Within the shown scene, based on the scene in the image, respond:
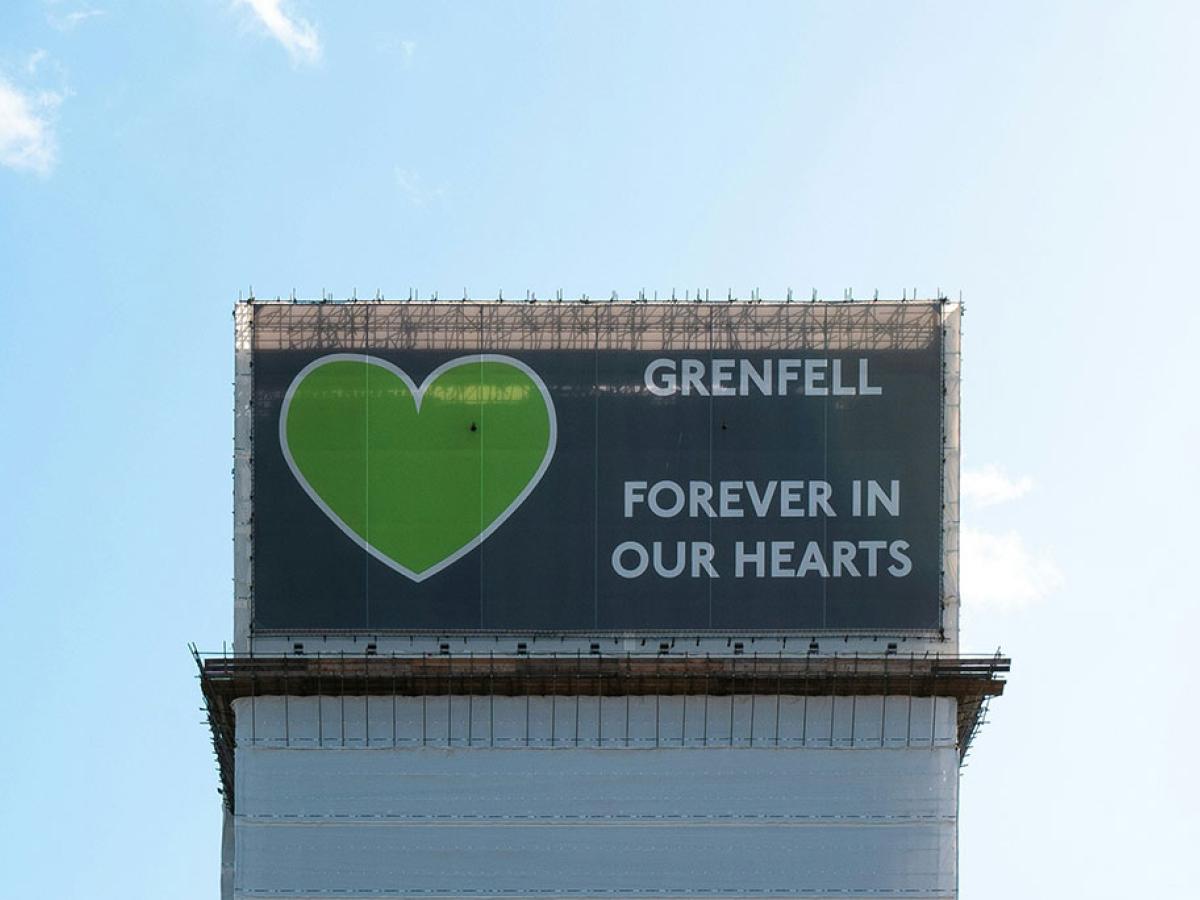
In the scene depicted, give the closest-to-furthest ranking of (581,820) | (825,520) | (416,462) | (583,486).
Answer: (581,820)
(416,462)
(583,486)
(825,520)

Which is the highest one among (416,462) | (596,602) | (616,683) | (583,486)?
(416,462)

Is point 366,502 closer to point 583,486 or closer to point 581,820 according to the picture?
point 583,486

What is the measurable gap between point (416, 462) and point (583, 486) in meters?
7.31

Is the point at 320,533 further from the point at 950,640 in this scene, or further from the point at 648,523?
the point at 950,640

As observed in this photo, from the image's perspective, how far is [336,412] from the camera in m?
73.7

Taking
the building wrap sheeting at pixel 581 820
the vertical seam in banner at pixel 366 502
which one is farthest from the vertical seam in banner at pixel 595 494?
the vertical seam in banner at pixel 366 502

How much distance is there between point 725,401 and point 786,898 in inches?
841

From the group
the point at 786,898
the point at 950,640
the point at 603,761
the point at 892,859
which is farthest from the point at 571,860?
the point at 950,640

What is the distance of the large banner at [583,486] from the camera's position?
73.4 meters

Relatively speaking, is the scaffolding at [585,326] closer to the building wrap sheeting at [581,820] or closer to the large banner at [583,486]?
the large banner at [583,486]

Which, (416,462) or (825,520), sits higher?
(416,462)

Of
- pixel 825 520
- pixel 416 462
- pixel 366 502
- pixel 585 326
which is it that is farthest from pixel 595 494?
pixel 825 520

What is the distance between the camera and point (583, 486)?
73812mm

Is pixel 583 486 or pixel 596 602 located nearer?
pixel 596 602
